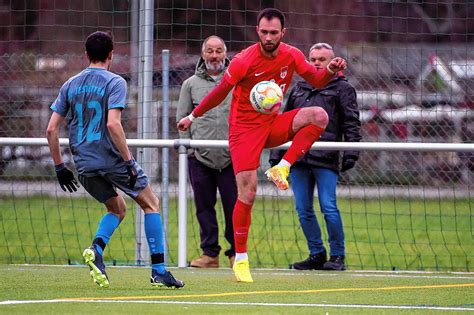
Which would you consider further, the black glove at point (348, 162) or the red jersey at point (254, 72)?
the black glove at point (348, 162)

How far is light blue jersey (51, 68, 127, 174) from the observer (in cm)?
945

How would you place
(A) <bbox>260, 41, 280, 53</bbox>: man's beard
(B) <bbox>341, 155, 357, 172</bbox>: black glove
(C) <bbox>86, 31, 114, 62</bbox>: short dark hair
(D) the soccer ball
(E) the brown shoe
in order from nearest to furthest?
(C) <bbox>86, 31, 114, 62</bbox>: short dark hair → (D) the soccer ball → (A) <bbox>260, 41, 280, 53</bbox>: man's beard → (B) <bbox>341, 155, 357, 172</bbox>: black glove → (E) the brown shoe

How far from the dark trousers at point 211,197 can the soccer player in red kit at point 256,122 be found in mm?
2239

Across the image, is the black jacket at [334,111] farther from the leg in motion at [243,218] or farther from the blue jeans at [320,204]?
the leg in motion at [243,218]

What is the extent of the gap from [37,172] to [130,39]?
2642mm

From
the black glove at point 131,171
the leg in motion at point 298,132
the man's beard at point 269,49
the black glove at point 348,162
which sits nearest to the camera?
the black glove at point 131,171

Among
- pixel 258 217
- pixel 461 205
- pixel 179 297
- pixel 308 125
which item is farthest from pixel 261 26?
pixel 258 217

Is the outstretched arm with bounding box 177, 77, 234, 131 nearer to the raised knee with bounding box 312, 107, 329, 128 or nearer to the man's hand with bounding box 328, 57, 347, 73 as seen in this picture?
the raised knee with bounding box 312, 107, 329, 128

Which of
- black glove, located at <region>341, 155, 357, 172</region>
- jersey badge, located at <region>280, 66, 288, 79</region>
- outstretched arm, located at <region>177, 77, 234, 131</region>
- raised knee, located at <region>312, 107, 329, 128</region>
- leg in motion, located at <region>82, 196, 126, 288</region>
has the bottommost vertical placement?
leg in motion, located at <region>82, 196, 126, 288</region>

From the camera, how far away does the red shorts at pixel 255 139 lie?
1035 centimetres

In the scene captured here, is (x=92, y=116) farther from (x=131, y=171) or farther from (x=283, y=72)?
(x=283, y=72)

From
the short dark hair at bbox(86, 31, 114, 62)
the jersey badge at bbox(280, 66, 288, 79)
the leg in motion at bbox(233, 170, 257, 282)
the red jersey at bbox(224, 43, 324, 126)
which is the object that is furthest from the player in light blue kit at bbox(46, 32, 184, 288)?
the jersey badge at bbox(280, 66, 288, 79)

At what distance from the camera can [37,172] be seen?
16734 mm

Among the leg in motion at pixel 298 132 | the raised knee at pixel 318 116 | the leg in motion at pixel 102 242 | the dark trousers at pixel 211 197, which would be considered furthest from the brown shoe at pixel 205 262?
the leg in motion at pixel 102 242
